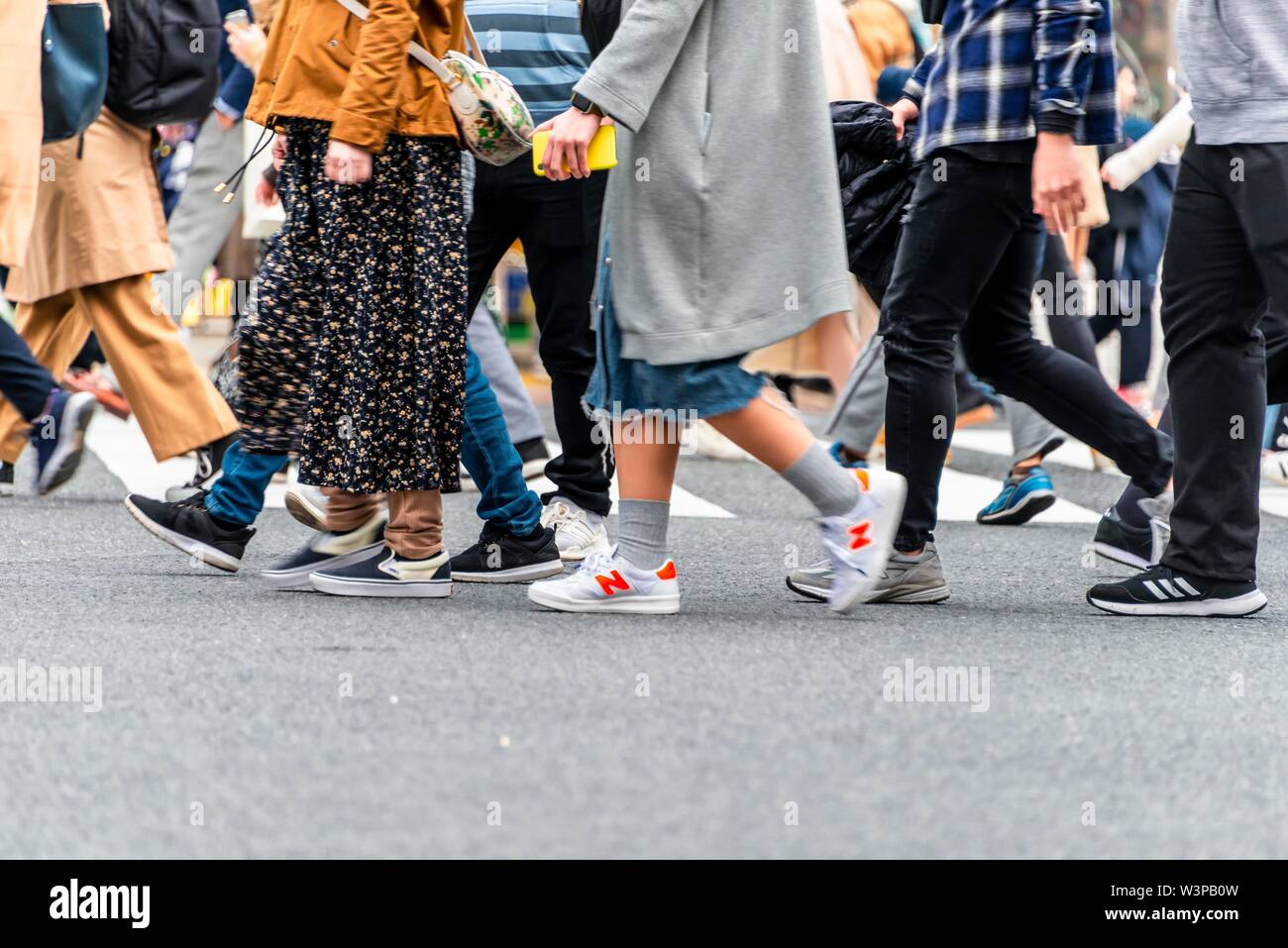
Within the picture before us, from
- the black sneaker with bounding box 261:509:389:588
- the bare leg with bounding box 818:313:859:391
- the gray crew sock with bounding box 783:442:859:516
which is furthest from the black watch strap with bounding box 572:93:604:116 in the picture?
the bare leg with bounding box 818:313:859:391

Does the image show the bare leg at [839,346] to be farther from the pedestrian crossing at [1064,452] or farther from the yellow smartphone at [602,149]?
the yellow smartphone at [602,149]

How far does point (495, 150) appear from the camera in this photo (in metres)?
4.45

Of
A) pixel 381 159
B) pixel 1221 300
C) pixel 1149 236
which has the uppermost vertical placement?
pixel 381 159

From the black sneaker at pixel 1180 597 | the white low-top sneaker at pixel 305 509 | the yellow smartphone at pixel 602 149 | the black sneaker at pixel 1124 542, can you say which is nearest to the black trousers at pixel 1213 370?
the black sneaker at pixel 1180 597

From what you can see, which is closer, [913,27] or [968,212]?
[968,212]

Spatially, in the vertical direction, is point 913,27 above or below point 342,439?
above

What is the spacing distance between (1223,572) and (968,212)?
1042 mm

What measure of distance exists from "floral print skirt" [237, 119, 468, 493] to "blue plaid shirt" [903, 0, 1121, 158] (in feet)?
3.85

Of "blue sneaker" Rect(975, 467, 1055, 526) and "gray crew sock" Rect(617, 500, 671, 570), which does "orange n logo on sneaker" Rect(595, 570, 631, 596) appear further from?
"blue sneaker" Rect(975, 467, 1055, 526)

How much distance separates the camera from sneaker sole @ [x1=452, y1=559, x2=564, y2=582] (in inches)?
205

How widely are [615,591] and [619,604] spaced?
3cm

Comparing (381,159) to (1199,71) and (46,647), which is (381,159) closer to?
(46,647)

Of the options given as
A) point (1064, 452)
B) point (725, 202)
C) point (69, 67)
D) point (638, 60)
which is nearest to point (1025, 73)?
point (725, 202)
